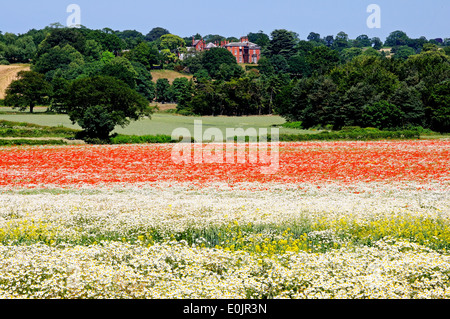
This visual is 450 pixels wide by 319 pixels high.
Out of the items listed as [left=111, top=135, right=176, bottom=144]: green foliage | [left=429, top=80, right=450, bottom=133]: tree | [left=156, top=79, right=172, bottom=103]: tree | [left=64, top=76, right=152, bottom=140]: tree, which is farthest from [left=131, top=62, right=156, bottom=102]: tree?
[left=111, top=135, right=176, bottom=144]: green foliage

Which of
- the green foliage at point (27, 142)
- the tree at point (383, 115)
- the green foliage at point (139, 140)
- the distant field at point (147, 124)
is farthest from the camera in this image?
the distant field at point (147, 124)

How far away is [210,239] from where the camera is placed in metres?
15.2

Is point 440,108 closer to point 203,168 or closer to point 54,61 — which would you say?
point 203,168

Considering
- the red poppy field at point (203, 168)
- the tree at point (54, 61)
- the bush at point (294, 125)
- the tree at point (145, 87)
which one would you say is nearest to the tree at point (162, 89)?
the tree at point (145, 87)

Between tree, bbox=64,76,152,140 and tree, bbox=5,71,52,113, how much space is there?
192ft

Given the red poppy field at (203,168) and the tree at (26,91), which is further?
the tree at (26,91)

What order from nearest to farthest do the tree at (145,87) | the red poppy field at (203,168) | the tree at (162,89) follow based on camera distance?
the red poppy field at (203,168) < the tree at (145,87) < the tree at (162,89)

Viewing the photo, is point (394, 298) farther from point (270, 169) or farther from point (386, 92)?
point (386, 92)

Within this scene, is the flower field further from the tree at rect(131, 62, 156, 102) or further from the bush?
the tree at rect(131, 62, 156, 102)

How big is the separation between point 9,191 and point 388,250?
21.8 meters

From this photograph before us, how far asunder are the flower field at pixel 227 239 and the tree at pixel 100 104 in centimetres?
3187

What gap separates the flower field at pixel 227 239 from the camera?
35.2 ft

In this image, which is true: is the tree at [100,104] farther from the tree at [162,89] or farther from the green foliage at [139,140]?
the tree at [162,89]

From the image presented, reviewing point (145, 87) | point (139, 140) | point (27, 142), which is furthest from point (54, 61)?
point (27, 142)
